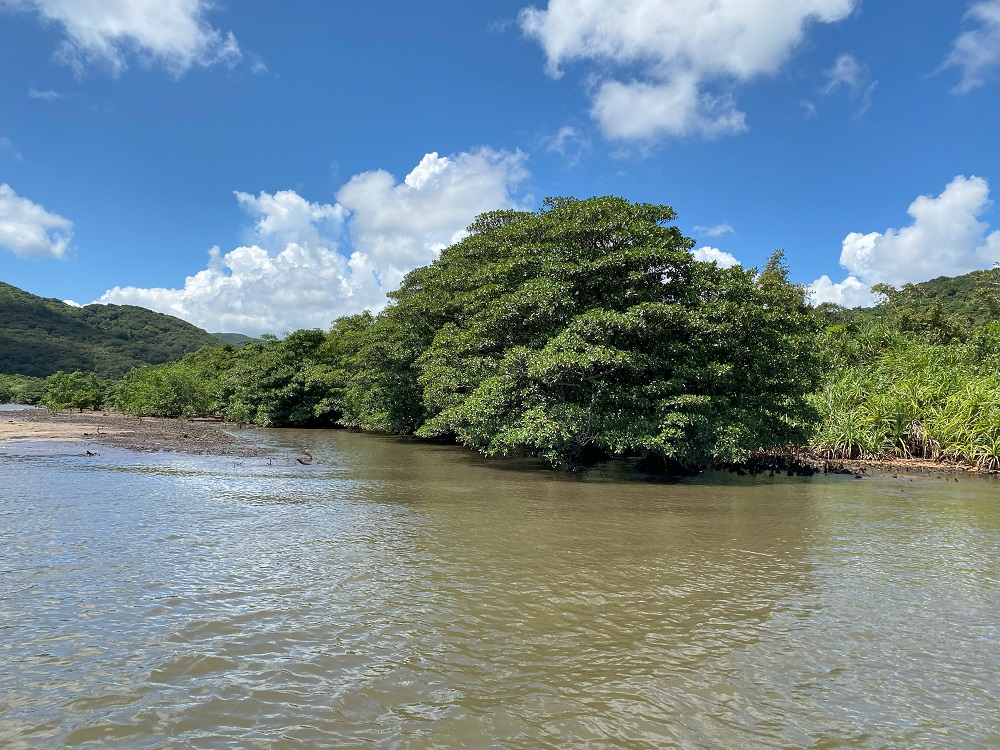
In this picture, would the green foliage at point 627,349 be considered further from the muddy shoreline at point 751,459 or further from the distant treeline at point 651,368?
the muddy shoreline at point 751,459

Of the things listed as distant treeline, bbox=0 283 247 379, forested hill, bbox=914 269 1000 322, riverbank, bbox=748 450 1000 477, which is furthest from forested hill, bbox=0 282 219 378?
forested hill, bbox=914 269 1000 322

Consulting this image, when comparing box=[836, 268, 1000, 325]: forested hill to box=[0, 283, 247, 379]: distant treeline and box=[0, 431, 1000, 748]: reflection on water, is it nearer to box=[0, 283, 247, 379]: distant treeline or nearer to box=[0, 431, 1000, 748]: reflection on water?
box=[0, 431, 1000, 748]: reflection on water

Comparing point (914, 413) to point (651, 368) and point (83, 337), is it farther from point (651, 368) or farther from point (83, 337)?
point (83, 337)

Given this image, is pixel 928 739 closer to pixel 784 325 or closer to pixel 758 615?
pixel 758 615

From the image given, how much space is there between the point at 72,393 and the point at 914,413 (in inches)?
3427

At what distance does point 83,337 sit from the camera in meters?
157

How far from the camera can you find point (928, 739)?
4.41 metres

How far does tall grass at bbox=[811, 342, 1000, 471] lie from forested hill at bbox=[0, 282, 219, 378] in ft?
446

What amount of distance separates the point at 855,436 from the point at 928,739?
2312cm

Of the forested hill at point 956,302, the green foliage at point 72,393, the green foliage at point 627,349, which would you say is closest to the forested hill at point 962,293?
the forested hill at point 956,302

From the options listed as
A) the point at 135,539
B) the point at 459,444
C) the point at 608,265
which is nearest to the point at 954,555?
the point at 608,265

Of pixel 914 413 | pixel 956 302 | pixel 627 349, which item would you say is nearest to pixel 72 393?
pixel 627 349

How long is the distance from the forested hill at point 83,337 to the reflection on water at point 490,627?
442 feet

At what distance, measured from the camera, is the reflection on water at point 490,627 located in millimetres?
4496
